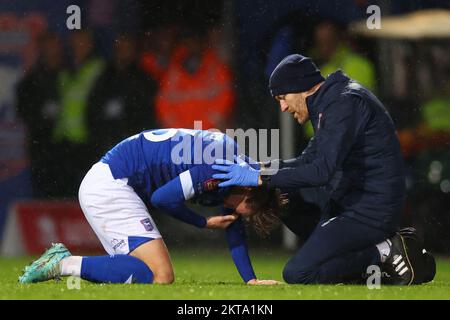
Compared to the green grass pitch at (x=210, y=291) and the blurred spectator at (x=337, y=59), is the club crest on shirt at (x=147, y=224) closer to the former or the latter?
the green grass pitch at (x=210, y=291)

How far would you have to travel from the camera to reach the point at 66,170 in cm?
1039

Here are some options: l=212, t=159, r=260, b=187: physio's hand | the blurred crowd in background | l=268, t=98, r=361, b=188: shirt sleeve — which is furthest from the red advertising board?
l=268, t=98, r=361, b=188: shirt sleeve

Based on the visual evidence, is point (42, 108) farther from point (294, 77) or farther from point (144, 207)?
point (294, 77)

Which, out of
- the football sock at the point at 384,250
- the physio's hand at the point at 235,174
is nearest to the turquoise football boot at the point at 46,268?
the physio's hand at the point at 235,174

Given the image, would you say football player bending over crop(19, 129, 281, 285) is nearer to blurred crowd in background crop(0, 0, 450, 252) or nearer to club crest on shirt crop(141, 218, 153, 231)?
club crest on shirt crop(141, 218, 153, 231)

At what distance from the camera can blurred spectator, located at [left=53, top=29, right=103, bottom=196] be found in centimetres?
1041

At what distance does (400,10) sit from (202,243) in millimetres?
2773

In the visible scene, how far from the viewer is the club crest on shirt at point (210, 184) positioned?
6570mm

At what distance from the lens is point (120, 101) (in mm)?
10461

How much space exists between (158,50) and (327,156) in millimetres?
4278

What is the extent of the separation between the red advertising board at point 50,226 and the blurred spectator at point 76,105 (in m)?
0.29

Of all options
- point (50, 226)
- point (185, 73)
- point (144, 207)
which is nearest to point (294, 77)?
point (144, 207)
